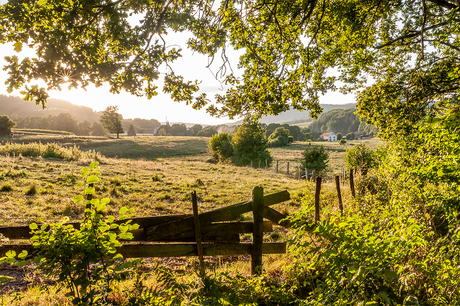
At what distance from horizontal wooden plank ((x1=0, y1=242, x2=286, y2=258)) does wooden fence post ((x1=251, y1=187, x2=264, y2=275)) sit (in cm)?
17

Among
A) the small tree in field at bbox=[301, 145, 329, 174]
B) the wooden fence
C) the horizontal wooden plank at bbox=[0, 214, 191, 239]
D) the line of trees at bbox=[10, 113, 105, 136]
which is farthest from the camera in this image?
the line of trees at bbox=[10, 113, 105, 136]

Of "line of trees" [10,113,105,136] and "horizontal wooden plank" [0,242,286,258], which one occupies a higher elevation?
"line of trees" [10,113,105,136]

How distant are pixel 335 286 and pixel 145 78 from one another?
242 inches

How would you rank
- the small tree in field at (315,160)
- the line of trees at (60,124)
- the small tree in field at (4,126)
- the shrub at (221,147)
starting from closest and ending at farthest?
the small tree in field at (315,160), the shrub at (221,147), the small tree in field at (4,126), the line of trees at (60,124)

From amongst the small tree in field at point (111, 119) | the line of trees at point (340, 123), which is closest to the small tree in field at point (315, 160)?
the small tree in field at point (111, 119)

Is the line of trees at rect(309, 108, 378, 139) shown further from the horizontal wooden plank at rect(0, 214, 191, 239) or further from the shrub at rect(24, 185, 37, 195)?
the horizontal wooden plank at rect(0, 214, 191, 239)

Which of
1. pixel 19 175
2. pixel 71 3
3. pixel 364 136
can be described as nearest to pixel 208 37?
pixel 71 3

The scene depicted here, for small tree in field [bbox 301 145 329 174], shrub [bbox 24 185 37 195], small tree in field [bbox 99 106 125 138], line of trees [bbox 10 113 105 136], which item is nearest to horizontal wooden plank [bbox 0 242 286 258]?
shrub [bbox 24 185 37 195]

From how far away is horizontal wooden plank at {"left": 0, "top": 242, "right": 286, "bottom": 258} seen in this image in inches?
137

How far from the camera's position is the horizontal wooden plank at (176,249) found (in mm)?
3477

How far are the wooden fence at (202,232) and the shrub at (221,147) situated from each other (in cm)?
3690

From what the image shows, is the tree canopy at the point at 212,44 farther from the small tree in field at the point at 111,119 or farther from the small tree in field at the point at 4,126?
the small tree in field at the point at 111,119

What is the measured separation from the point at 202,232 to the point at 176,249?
0.52 m

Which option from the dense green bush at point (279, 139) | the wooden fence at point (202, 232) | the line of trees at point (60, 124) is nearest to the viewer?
the wooden fence at point (202, 232)
